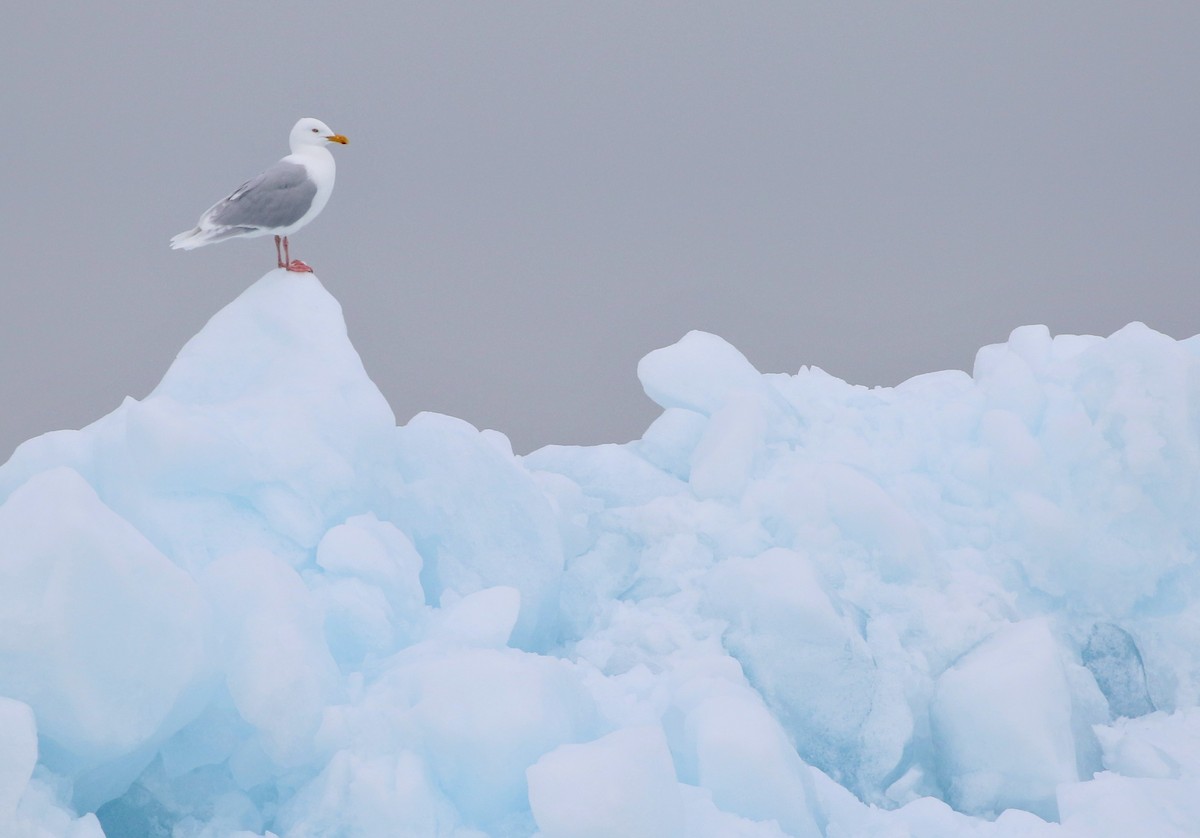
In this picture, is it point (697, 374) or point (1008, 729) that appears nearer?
point (1008, 729)

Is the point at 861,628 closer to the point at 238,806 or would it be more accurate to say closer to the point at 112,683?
the point at 238,806

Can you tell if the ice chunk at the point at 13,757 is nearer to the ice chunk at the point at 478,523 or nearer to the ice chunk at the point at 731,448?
the ice chunk at the point at 478,523

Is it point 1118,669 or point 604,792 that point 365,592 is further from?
point 1118,669

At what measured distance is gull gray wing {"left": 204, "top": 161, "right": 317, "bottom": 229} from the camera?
3953 mm

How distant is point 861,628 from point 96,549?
2510 mm

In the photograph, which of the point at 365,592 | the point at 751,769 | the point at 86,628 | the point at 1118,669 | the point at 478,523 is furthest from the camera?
the point at 1118,669

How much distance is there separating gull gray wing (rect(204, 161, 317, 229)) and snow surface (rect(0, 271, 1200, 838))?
0.76ft

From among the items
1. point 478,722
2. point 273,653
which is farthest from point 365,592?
point 478,722

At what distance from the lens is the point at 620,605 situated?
449 centimetres

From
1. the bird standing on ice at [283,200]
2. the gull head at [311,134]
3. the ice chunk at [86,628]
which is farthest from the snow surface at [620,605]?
the gull head at [311,134]

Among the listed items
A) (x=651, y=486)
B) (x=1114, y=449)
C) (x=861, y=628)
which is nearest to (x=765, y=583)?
(x=861, y=628)

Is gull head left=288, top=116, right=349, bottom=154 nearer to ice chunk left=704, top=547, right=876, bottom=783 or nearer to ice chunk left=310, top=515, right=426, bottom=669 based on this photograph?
ice chunk left=310, top=515, right=426, bottom=669

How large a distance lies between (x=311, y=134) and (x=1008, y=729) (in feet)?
9.61

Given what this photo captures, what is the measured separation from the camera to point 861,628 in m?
4.30
